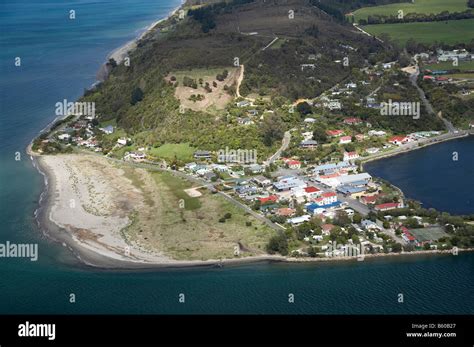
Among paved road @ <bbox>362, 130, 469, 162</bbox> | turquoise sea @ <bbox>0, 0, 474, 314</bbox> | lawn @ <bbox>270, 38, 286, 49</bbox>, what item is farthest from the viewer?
lawn @ <bbox>270, 38, 286, 49</bbox>

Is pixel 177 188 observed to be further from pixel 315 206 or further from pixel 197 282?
pixel 197 282

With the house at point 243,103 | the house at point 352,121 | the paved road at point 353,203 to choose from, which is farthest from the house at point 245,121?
the paved road at point 353,203

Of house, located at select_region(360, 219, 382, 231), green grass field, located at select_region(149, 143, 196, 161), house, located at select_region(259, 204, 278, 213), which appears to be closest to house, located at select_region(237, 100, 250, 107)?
green grass field, located at select_region(149, 143, 196, 161)

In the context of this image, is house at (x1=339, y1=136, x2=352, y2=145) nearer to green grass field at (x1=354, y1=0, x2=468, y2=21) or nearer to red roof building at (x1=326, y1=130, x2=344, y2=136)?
red roof building at (x1=326, y1=130, x2=344, y2=136)

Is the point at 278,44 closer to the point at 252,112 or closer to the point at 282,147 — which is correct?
the point at 252,112

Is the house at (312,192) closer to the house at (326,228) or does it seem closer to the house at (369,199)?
the house at (369,199)
